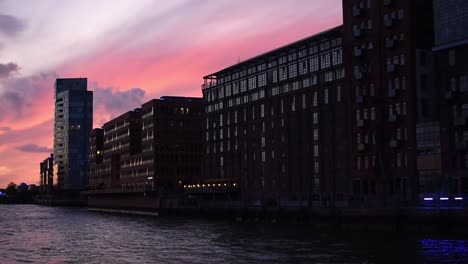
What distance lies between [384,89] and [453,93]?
16721mm

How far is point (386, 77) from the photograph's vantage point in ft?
402

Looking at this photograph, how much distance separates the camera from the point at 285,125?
6432 inches

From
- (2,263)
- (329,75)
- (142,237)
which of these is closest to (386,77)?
(329,75)

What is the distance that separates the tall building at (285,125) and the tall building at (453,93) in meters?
28.5

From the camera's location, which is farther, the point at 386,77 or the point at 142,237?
the point at 386,77

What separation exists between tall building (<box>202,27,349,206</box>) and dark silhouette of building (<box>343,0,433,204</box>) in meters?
10.7

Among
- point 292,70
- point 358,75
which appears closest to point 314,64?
point 292,70

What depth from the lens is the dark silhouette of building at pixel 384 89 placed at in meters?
118

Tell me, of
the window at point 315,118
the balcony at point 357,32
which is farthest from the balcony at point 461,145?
the window at point 315,118

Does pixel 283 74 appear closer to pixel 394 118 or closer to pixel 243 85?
pixel 243 85

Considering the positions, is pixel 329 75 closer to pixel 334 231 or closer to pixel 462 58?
pixel 462 58

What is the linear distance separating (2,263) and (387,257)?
110ft

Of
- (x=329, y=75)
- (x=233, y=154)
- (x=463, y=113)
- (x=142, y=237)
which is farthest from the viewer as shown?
(x=233, y=154)

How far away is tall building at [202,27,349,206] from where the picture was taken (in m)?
148
